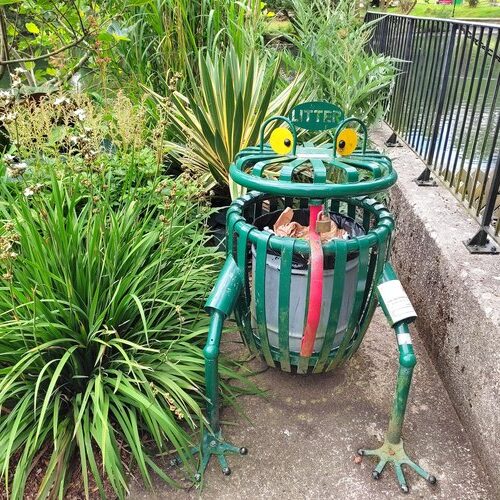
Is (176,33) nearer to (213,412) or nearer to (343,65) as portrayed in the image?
(343,65)

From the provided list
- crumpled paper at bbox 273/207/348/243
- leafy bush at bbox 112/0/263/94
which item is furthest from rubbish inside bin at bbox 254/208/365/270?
leafy bush at bbox 112/0/263/94

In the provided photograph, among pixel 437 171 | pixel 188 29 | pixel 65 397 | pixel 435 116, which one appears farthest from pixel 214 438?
pixel 188 29

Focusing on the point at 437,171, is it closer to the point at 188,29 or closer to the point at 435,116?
the point at 435,116

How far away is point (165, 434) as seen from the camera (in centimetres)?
197

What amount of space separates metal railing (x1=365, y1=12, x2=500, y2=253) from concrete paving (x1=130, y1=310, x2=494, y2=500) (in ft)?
2.76

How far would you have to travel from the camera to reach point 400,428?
6.42ft

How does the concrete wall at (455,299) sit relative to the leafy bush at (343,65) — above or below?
below

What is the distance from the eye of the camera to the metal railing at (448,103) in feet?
8.06

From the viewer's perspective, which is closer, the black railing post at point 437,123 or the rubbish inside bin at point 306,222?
the rubbish inside bin at point 306,222

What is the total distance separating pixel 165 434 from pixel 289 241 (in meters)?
0.96

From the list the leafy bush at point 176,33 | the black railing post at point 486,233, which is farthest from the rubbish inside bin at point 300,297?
the leafy bush at point 176,33

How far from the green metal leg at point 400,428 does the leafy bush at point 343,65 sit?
1.93 meters

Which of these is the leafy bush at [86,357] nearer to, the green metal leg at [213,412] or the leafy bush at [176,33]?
the green metal leg at [213,412]

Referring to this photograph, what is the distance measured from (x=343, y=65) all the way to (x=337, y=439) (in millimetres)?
2527
